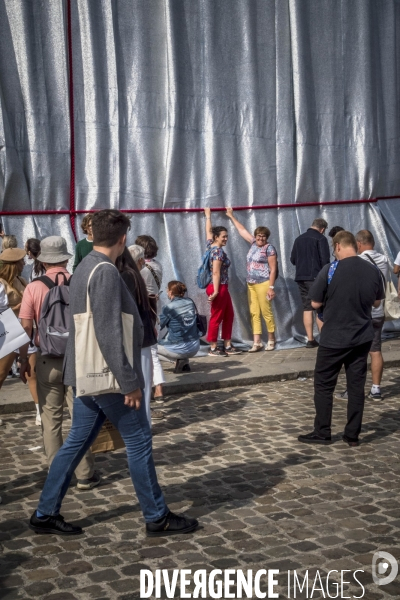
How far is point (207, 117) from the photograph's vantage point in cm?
1208

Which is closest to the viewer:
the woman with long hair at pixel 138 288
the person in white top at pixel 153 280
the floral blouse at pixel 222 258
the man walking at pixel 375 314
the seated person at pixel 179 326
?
the woman with long hair at pixel 138 288

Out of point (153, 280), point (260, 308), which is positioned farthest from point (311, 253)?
point (153, 280)

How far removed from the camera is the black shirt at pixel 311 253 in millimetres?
12078

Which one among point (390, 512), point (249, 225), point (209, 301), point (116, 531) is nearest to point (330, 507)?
point (390, 512)

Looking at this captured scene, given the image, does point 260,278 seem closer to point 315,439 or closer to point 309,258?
point 309,258

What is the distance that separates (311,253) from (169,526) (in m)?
7.35

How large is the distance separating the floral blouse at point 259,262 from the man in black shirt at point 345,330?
4.64 m

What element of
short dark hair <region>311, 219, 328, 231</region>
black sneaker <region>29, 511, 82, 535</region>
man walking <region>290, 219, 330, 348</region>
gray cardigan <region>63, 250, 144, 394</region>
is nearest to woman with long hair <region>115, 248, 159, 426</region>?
gray cardigan <region>63, 250, 144, 394</region>

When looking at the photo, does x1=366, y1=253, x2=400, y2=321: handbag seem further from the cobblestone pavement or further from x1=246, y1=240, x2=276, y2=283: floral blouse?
x1=246, y1=240, x2=276, y2=283: floral blouse

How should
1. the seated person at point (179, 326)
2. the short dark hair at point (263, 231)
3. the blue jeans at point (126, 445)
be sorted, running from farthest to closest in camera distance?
the short dark hair at point (263, 231) → the seated person at point (179, 326) → the blue jeans at point (126, 445)

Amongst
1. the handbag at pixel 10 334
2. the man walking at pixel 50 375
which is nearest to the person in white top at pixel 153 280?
the man walking at pixel 50 375

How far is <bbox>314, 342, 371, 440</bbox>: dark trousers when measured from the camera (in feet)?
23.7

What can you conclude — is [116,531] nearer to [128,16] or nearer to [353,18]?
[128,16]

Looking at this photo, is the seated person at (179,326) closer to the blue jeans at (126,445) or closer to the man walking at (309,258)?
the man walking at (309,258)
